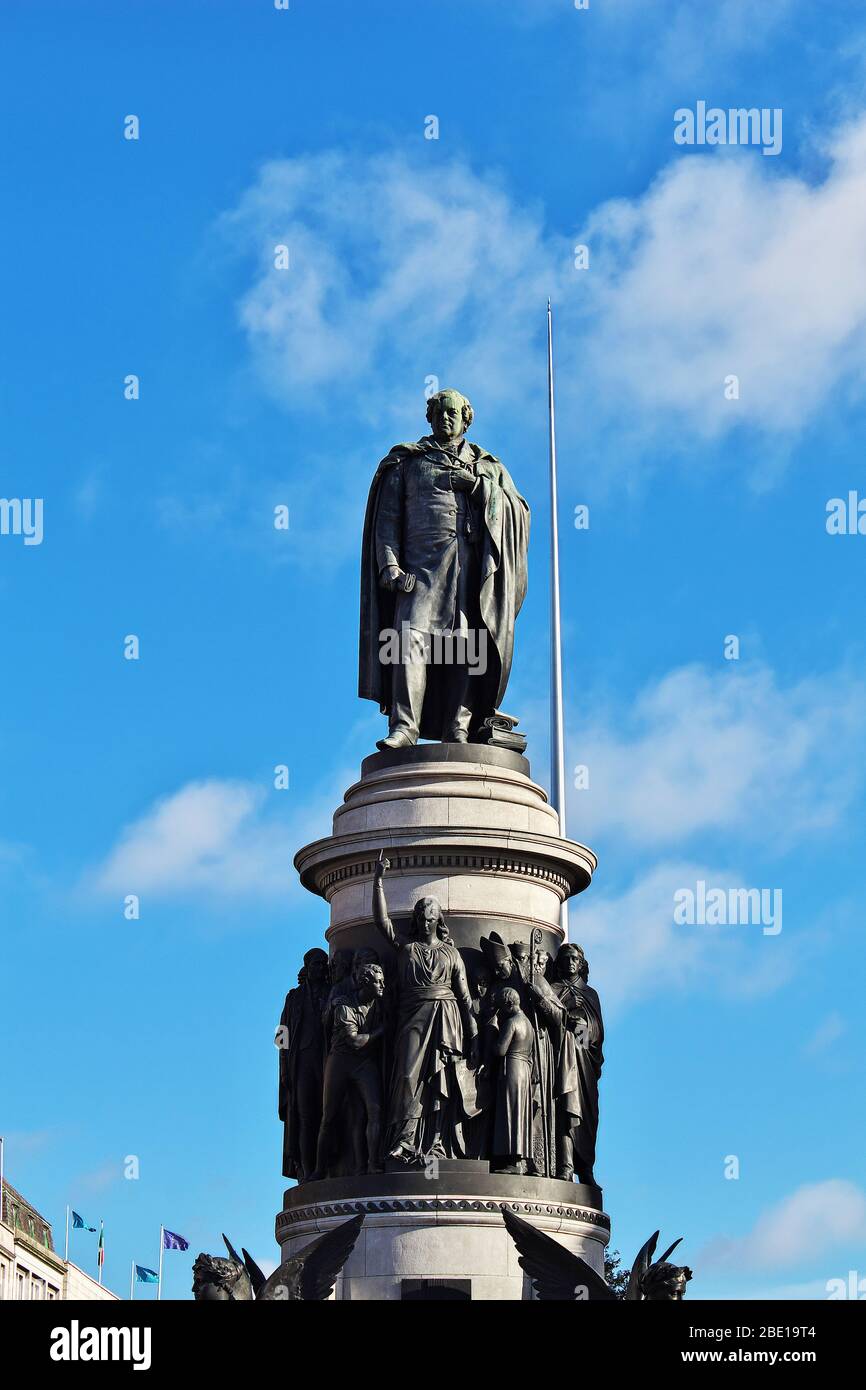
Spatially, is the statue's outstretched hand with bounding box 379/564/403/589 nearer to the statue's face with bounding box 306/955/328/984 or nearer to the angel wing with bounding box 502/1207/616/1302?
the statue's face with bounding box 306/955/328/984

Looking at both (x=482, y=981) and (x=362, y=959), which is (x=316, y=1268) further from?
(x=482, y=981)

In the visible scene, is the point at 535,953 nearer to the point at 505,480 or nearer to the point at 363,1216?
the point at 363,1216

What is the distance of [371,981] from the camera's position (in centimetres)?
2608

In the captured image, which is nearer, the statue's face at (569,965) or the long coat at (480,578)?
the statue's face at (569,965)

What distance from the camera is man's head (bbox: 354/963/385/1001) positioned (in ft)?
85.5

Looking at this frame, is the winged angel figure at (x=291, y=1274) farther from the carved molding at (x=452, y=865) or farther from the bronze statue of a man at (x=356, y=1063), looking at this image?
the carved molding at (x=452, y=865)

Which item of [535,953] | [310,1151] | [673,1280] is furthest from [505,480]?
[673,1280]

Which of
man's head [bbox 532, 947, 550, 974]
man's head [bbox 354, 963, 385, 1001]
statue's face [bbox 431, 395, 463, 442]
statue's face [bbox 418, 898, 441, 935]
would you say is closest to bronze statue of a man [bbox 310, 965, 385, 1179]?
man's head [bbox 354, 963, 385, 1001]

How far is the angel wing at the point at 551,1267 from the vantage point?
2434cm

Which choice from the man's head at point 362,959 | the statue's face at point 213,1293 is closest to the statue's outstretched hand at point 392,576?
the man's head at point 362,959

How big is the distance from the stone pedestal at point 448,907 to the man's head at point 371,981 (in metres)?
0.49

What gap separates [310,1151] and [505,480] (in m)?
9.47

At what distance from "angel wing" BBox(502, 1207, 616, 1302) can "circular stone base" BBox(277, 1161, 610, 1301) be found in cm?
48
